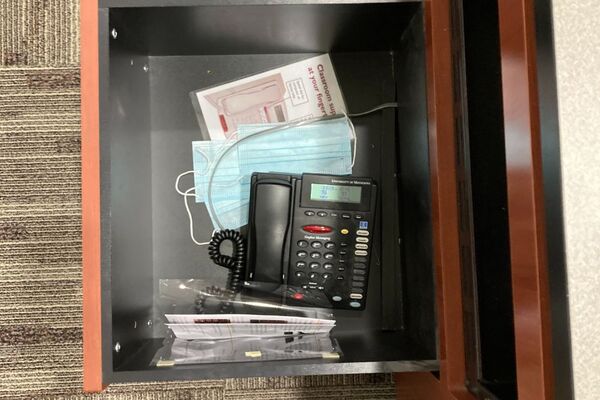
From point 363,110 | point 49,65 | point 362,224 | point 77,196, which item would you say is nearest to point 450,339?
point 362,224

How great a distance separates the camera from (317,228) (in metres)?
0.89

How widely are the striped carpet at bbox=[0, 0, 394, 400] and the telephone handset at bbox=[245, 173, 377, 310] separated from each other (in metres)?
0.32

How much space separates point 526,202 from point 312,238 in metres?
0.47

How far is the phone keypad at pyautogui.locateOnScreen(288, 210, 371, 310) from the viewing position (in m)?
0.88

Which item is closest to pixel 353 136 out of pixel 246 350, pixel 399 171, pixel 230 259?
pixel 399 171

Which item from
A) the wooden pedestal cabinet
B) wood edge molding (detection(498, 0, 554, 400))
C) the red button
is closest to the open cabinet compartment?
the wooden pedestal cabinet

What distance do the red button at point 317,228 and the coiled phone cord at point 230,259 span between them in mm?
124

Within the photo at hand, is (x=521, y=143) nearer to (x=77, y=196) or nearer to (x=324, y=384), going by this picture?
(x=324, y=384)

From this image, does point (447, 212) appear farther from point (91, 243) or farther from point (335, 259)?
point (91, 243)

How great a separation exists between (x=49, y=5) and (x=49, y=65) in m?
0.14

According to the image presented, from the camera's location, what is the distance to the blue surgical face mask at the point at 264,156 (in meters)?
0.97

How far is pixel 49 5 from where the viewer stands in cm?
118

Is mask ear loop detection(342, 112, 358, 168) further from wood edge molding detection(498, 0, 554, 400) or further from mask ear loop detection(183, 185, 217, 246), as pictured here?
wood edge molding detection(498, 0, 554, 400)

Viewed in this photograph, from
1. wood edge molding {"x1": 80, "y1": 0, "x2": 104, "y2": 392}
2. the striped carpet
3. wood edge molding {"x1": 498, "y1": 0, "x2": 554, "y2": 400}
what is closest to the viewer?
wood edge molding {"x1": 498, "y1": 0, "x2": 554, "y2": 400}
